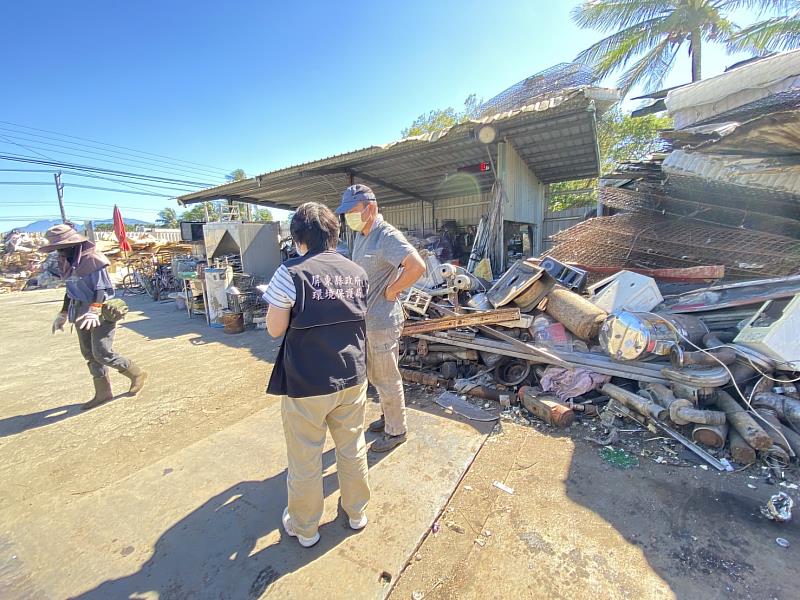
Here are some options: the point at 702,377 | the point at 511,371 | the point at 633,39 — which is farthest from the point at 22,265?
the point at 633,39

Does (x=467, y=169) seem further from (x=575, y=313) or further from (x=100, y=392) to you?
(x=100, y=392)

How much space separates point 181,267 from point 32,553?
393 inches

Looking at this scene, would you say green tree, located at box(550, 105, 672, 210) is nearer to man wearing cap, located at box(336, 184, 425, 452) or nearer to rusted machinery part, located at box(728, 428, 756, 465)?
rusted machinery part, located at box(728, 428, 756, 465)

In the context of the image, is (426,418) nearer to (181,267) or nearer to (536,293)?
(536,293)

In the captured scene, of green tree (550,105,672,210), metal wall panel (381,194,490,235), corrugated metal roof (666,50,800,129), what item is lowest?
metal wall panel (381,194,490,235)

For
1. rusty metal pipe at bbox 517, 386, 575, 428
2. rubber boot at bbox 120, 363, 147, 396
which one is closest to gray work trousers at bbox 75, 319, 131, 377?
rubber boot at bbox 120, 363, 147, 396

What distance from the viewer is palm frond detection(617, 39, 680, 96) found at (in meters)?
10.1

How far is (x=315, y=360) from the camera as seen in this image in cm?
161

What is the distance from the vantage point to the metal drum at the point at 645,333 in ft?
9.35

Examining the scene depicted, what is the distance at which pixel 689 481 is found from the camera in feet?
7.47

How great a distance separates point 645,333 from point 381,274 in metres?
2.30

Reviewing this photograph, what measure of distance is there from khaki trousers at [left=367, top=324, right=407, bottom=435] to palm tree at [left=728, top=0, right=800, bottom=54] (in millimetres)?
13432

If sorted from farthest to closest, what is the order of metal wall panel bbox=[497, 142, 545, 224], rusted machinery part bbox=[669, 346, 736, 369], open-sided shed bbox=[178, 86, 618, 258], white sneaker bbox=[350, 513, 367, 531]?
1. metal wall panel bbox=[497, 142, 545, 224]
2. open-sided shed bbox=[178, 86, 618, 258]
3. rusted machinery part bbox=[669, 346, 736, 369]
4. white sneaker bbox=[350, 513, 367, 531]

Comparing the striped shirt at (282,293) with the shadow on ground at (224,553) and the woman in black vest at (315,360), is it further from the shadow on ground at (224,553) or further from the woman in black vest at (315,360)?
the shadow on ground at (224,553)
